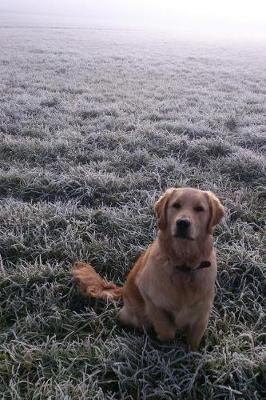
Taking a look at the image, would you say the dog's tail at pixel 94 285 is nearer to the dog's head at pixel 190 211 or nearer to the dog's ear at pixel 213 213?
the dog's head at pixel 190 211

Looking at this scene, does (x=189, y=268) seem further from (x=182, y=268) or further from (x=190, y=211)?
(x=190, y=211)

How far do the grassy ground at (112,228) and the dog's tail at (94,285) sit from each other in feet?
0.33

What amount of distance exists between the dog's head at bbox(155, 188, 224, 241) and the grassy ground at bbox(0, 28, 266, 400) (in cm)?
85

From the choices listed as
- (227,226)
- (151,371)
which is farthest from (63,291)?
(227,226)

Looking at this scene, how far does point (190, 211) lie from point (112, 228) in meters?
1.69

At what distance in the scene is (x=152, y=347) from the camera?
301 cm

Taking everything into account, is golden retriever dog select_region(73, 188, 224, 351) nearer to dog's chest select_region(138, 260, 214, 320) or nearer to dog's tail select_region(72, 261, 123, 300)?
dog's chest select_region(138, 260, 214, 320)

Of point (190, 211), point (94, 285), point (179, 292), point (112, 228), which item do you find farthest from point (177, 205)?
point (112, 228)

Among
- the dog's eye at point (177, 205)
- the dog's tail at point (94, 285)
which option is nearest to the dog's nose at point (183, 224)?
the dog's eye at point (177, 205)

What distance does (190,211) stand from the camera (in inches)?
112

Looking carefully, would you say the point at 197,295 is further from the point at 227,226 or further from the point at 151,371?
the point at 227,226

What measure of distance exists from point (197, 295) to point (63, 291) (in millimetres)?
1309

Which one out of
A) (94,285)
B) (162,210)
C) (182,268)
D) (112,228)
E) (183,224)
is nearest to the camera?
(183,224)

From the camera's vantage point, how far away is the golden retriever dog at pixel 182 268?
9.18 ft
